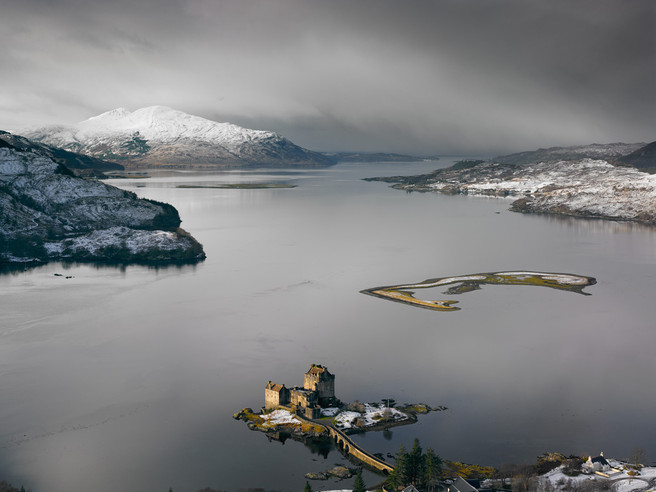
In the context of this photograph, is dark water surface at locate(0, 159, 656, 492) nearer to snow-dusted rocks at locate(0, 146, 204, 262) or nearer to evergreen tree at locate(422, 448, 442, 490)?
evergreen tree at locate(422, 448, 442, 490)

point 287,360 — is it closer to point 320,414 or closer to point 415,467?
point 320,414

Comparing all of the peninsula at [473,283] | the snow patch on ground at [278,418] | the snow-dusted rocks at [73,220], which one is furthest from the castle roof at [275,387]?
the snow-dusted rocks at [73,220]

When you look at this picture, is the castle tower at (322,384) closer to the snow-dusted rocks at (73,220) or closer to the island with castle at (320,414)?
the island with castle at (320,414)

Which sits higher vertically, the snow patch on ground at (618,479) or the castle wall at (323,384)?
the castle wall at (323,384)

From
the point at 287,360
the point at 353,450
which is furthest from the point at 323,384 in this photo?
the point at 287,360

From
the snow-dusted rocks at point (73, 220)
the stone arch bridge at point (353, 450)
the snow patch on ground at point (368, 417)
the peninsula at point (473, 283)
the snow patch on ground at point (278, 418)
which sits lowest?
the stone arch bridge at point (353, 450)

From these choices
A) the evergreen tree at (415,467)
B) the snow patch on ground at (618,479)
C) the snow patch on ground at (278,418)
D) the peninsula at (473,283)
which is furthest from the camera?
the peninsula at (473,283)
